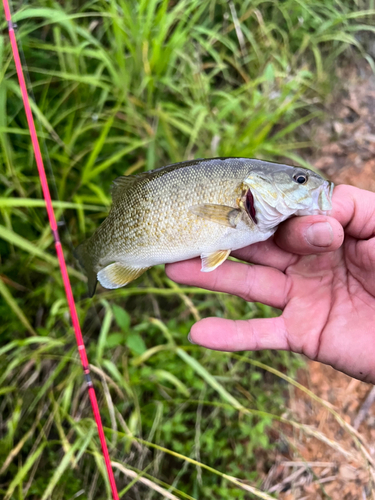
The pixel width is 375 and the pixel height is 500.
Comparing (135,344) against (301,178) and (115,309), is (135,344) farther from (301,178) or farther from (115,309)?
(301,178)

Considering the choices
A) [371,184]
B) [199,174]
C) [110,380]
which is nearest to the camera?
[199,174]

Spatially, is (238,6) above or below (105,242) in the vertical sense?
above

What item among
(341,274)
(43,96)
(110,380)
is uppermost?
(43,96)

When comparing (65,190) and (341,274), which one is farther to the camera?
(65,190)

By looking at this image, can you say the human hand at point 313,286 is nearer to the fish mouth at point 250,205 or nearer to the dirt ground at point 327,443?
the fish mouth at point 250,205

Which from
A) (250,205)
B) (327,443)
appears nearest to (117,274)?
(250,205)

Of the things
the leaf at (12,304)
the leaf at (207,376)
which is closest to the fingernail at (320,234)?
the leaf at (207,376)

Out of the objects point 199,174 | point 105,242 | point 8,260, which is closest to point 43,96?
point 8,260

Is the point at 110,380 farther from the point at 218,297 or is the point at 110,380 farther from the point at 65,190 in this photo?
the point at 65,190
